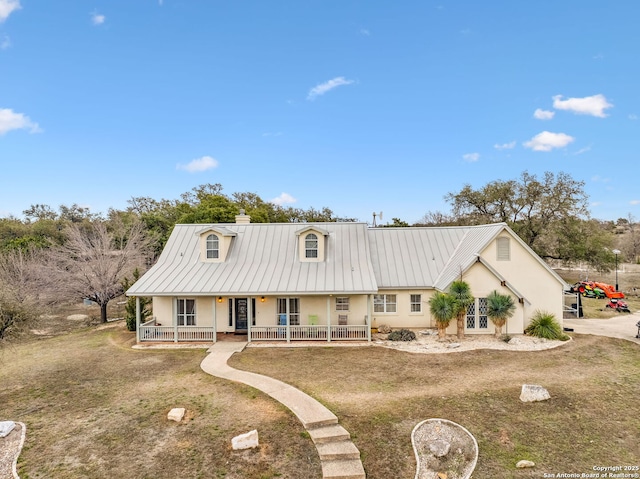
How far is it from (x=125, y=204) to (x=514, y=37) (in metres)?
67.4

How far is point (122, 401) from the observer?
34.5ft

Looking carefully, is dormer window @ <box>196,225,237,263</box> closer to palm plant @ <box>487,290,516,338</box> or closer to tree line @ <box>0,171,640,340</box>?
tree line @ <box>0,171,640,340</box>

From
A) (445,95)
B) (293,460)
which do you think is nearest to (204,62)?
(445,95)

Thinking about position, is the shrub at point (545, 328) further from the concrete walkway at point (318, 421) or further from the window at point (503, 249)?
the concrete walkway at point (318, 421)

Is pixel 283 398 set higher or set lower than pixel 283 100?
lower

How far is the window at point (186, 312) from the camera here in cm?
1852

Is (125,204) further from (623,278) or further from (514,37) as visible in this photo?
(623,278)

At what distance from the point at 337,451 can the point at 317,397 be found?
112 inches

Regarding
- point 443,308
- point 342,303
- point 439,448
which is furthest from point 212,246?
point 439,448

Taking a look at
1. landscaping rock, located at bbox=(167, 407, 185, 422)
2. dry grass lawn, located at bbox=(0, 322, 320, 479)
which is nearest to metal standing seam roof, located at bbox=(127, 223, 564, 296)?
dry grass lawn, located at bbox=(0, 322, 320, 479)

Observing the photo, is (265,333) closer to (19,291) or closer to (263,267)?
(263,267)

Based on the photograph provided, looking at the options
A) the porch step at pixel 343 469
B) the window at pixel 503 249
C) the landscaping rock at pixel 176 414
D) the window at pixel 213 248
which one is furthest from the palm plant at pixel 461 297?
the window at pixel 213 248

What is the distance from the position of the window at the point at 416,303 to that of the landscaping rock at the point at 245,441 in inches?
512

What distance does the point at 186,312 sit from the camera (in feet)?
61.0
